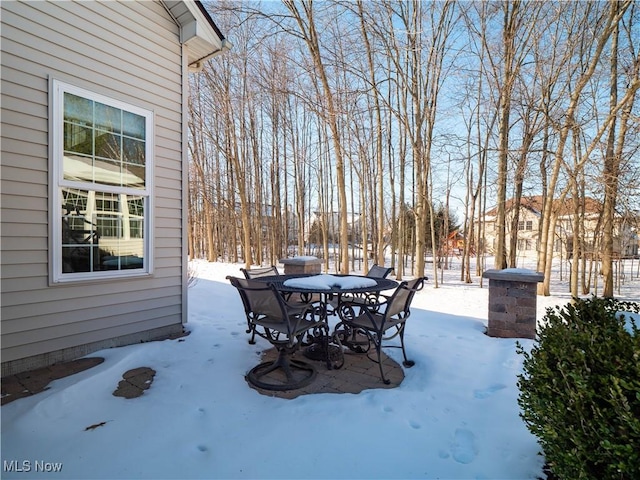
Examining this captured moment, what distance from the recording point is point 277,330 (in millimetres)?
2762

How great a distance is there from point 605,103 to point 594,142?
250 centimetres

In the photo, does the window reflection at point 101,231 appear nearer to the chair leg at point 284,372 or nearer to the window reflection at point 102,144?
the window reflection at point 102,144

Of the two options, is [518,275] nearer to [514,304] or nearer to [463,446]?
[514,304]

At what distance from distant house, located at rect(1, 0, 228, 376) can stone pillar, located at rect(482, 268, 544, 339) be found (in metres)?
3.75

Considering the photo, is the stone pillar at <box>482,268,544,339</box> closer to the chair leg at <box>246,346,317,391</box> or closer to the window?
the chair leg at <box>246,346,317,391</box>

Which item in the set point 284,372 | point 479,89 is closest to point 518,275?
point 284,372

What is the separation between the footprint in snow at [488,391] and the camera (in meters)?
2.54

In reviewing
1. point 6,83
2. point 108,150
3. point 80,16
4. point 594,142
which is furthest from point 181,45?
point 594,142

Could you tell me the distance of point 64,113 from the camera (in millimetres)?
3066

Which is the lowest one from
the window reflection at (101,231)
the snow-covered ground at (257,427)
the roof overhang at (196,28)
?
the snow-covered ground at (257,427)

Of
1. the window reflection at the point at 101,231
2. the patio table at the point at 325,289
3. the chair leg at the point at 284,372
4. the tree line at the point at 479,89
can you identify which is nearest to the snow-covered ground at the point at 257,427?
the chair leg at the point at 284,372

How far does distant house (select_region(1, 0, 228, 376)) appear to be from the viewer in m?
2.81

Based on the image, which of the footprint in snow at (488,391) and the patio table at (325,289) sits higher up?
the patio table at (325,289)

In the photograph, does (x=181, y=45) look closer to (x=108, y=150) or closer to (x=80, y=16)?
(x=80, y=16)
